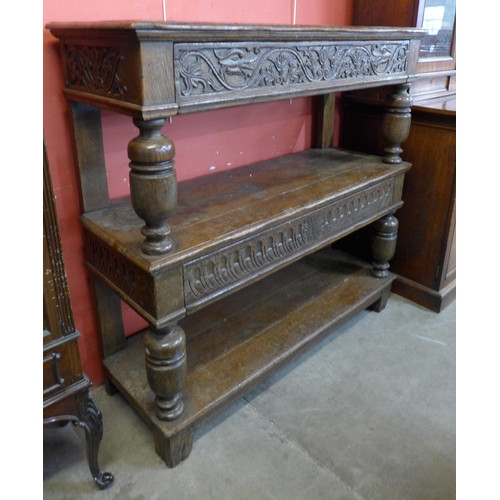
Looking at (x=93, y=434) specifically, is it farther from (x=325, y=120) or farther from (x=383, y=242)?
(x=325, y=120)

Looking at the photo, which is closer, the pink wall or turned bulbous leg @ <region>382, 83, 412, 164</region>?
the pink wall

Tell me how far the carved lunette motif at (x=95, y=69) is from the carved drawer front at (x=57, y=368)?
72 centimetres

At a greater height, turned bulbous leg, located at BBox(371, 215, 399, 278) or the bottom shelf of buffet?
turned bulbous leg, located at BBox(371, 215, 399, 278)

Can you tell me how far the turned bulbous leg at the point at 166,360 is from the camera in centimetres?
150

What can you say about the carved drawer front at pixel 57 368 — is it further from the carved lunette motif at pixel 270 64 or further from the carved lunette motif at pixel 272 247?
the carved lunette motif at pixel 270 64

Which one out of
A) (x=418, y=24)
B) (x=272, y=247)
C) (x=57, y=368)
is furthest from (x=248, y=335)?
(x=418, y=24)

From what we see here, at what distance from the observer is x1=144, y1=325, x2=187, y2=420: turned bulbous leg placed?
1.50 metres

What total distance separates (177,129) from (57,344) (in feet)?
3.42

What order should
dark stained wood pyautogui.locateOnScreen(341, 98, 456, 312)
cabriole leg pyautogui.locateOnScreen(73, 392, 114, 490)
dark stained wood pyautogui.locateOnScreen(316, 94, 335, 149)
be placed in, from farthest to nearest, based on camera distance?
dark stained wood pyautogui.locateOnScreen(316, 94, 335, 149) → dark stained wood pyautogui.locateOnScreen(341, 98, 456, 312) → cabriole leg pyautogui.locateOnScreen(73, 392, 114, 490)

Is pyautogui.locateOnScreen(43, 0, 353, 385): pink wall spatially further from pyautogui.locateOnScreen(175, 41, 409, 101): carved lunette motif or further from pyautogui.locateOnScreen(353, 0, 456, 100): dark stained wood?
pyautogui.locateOnScreen(175, 41, 409, 101): carved lunette motif

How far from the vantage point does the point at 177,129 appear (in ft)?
6.34

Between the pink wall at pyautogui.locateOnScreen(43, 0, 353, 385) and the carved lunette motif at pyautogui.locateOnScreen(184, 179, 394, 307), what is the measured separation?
0.56 metres

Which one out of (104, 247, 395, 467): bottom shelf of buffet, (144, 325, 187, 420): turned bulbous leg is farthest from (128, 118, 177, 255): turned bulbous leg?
(104, 247, 395, 467): bottom shelf of buffet

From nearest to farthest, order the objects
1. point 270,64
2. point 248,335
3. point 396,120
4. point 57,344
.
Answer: point 57,344 → point 270,64 → point 248,335 → point 396,120
